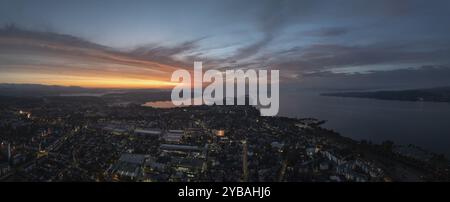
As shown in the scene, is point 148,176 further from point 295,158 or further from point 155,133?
point 155,133

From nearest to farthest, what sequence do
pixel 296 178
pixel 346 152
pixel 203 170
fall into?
1. pixel 296 178
2. pixel 203 170
3. pixel 346 152

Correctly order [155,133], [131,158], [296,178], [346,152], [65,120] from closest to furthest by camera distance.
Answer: [296,178]
[131,158]
[346,152]
[155,133]
[65,120]

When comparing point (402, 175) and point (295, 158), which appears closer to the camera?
point (402, 175)

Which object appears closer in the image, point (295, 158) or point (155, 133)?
point (295, 158)

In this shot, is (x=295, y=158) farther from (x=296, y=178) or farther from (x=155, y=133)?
(x=155, y=133)
